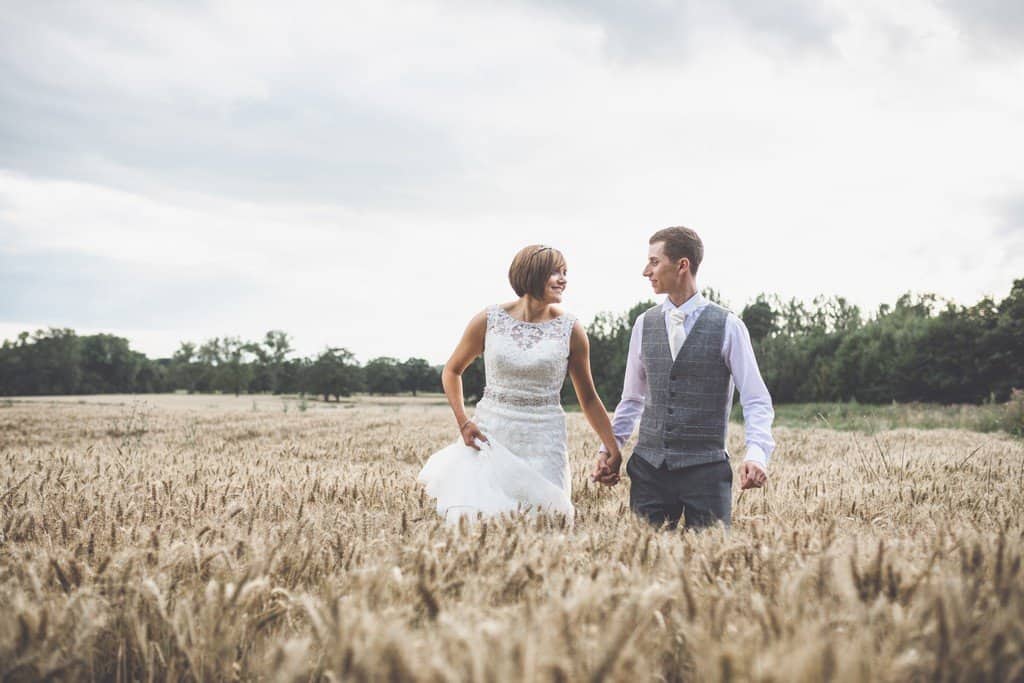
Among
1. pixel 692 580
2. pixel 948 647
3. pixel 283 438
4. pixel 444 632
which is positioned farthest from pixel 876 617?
pixel 283 438

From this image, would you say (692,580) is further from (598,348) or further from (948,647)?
(598,348)

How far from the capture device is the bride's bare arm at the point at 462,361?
15.7 feet

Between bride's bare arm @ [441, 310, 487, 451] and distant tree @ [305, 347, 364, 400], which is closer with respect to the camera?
bride's bare arm @ [441, 310, 487, 451]

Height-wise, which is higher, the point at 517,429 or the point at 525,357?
the point at 525,357

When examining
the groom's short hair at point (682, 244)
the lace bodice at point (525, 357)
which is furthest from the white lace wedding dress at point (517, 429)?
the groom's short hair at point (682, 244)

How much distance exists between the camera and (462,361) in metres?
5.13

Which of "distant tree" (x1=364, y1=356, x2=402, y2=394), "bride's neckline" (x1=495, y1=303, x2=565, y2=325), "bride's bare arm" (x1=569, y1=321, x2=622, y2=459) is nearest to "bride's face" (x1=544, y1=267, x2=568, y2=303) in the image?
"bride's neckline" (x1=495, y1=303, x2=565, y2=325)

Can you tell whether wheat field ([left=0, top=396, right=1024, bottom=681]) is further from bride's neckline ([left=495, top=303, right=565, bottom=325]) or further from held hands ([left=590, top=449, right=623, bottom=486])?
bride's neckline ([left=495, top=303, right=565, bottom=325])

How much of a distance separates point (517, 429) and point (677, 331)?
146 cm

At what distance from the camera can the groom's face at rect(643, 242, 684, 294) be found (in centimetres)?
424

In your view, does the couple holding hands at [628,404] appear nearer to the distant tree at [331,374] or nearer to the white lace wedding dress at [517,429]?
the white lace wedding dress at [517,429]

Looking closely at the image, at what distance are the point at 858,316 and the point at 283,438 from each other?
83279 millimetres

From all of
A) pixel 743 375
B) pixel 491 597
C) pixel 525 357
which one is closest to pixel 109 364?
pixel 525 357

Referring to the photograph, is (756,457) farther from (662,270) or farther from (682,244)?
(682,244)
